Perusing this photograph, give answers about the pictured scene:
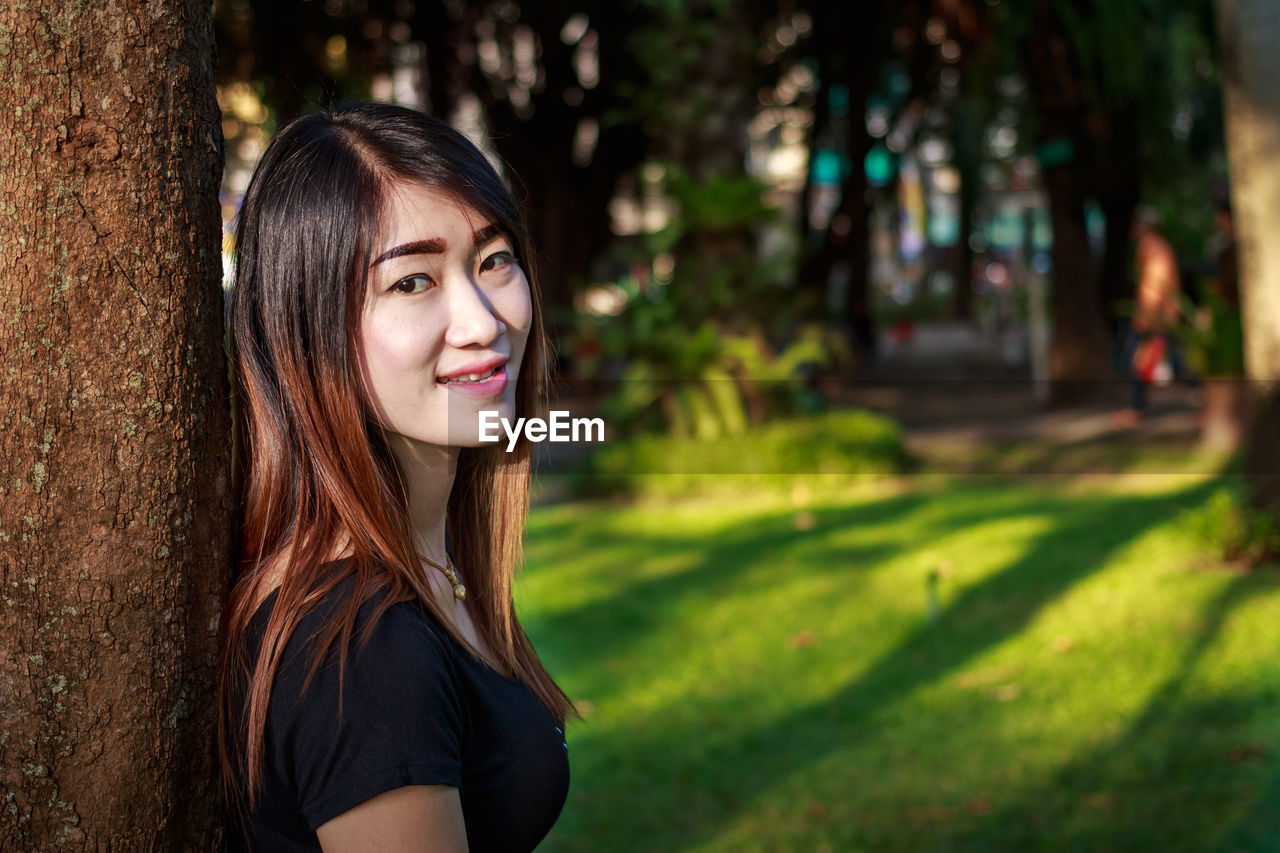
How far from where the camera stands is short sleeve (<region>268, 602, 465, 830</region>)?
4.77 feet

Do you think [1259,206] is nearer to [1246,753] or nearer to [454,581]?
[1246,753]

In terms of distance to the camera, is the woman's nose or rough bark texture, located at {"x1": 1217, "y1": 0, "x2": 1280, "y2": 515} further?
rough bark texture, located at {"x1": 1217, "y1": 0, "x2": 1280, "y2": 515}

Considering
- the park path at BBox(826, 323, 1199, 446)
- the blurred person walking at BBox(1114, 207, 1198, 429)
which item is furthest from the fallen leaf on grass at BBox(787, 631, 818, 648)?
the blurred person walking at BBox(1114, 207, 1198, 429)

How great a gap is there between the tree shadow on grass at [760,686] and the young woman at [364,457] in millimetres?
2893

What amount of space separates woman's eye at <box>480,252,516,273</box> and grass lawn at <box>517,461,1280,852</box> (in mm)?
2000

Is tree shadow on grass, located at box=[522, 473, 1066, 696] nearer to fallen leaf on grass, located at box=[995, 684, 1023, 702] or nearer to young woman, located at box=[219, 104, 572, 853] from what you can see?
fallen leaf on grass, located at box=[995, 684, 1023, 702]

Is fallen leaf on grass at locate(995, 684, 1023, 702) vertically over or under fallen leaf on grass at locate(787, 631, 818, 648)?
under

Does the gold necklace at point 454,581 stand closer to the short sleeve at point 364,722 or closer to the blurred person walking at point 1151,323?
the short sleeve at point 364,722

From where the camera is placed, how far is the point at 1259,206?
6473 mm

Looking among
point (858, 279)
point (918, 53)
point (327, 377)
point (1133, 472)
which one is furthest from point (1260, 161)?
point (858, 279)

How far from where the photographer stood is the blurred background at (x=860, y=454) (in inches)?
185

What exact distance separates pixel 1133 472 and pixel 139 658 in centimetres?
855

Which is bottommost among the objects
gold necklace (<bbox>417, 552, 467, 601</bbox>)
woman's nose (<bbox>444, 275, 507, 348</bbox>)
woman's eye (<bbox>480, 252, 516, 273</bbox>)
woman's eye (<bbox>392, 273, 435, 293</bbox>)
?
gold necklace (<bbox>417, 552, 467, 601</bbox>)

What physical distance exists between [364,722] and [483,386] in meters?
0.46
